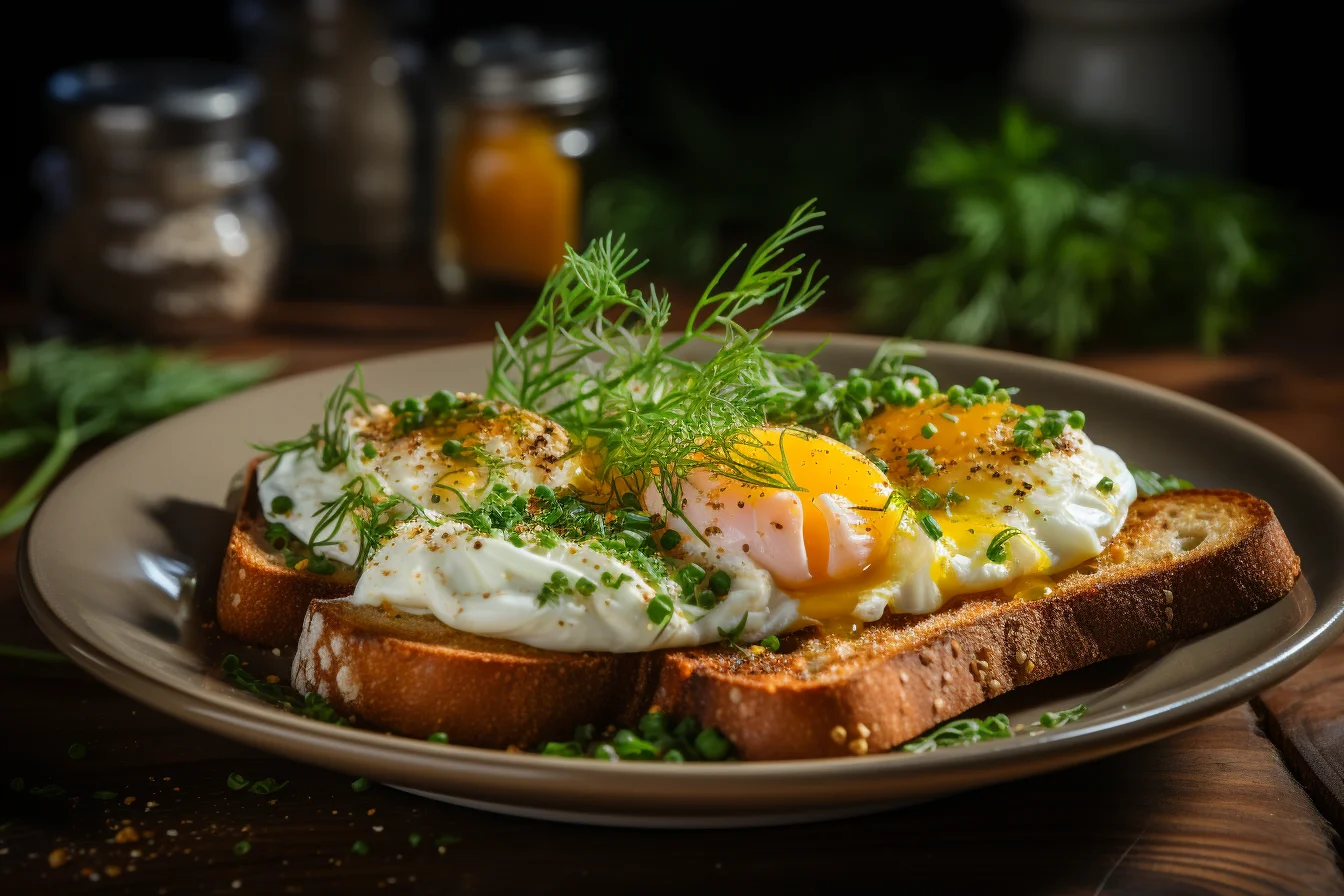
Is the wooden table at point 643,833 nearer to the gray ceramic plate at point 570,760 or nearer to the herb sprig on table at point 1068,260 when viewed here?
the gray ceramic plate at point 570,760

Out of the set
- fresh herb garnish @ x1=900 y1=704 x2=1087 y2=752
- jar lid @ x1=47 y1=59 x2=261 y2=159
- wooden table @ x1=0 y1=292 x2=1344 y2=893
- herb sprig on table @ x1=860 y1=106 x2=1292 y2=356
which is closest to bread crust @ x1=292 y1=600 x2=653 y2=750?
wooden table @ x1=0 y1=292 x2=1344 y2=893

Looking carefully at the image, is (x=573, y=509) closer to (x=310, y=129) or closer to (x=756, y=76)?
(x=310, y=129)

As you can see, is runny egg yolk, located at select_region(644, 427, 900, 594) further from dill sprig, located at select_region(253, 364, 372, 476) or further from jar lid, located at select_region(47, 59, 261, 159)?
jar lid, located at select_region(47, 59, 261, 159)

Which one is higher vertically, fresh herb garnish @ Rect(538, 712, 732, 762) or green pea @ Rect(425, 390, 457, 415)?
green pea @ Rect(425, 390, 457, 415)

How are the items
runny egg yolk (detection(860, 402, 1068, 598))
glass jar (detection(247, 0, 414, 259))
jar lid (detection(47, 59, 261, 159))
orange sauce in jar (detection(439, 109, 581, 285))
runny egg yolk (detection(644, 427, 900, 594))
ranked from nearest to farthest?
runny egg yolk (detection(644, 427, 900, 594))
runny egg yolk (detection(860, 402, 1068, 598))
jar lid (detection(47, 59, 261, 159))
orange sauce in jar (detection(439, 109, 581, 285))
glass jar (detection(247, 0, 414, 259))

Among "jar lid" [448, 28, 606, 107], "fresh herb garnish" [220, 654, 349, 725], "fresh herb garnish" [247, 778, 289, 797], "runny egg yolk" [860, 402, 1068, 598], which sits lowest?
"fresh herb garnish" [247, 778, 289, 797]

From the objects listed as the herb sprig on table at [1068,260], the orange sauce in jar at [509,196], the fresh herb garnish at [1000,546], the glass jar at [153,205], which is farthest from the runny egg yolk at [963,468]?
the glass jar at [153,205]

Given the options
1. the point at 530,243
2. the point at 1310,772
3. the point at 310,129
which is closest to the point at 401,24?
the point at 310,129
